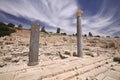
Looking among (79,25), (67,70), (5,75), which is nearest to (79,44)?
(79,25)

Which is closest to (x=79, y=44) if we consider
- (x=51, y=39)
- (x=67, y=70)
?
(x=67, y=70)

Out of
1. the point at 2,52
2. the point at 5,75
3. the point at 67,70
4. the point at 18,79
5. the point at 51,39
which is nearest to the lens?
the point at 18,79

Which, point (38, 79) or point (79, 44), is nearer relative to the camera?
point (38, 79)

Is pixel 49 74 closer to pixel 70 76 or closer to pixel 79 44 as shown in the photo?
pixel 70 76

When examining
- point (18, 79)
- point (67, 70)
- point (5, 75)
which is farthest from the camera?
point (67, 70)

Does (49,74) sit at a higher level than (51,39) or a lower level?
lower

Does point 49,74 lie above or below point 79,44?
below

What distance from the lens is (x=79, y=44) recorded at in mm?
9531

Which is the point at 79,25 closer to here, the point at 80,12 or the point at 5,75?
the point at 80,12

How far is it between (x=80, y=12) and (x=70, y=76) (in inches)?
248

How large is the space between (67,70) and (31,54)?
2427 millimetres

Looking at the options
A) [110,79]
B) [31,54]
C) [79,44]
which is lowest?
[110,79]

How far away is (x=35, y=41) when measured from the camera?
6.41m

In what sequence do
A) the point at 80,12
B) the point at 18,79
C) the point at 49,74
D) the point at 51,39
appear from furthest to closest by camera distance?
the point at 51,39 → the point at 80,12 → the point at 49,74 → the point at 18,79
